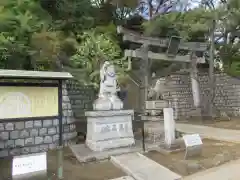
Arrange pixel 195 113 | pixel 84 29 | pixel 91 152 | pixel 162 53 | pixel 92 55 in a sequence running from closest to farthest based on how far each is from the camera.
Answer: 1. pixel 91 152
2. pixel 92 55
3. pixel 84 29
4. pixel 162 53
5. pixel 195 113

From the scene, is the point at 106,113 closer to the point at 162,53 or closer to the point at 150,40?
the point at 150,40

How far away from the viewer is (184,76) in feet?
55.7

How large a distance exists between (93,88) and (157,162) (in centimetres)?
440

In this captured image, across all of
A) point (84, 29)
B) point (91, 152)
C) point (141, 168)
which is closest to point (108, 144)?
point (91, 152)

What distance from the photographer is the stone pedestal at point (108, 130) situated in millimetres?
7074

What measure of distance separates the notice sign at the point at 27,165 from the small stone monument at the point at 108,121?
2.70m

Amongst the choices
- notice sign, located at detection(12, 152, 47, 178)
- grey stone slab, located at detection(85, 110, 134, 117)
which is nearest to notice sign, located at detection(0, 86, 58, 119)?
notice sign, located at detection(12, 152, 47, 178)

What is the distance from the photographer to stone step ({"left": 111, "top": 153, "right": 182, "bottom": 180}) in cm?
526

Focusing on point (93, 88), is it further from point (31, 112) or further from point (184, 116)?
point (184, 116)

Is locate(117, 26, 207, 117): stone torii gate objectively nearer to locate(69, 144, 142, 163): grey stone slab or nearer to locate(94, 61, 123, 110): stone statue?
locate(94, 61, 123, 110): stone statue

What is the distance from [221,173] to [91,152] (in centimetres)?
300

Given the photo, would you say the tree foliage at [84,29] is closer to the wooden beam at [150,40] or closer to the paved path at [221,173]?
the wooden beam at [150,40]

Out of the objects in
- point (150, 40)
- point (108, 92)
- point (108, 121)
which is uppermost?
point (150, 40)

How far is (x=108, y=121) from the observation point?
731 cm
